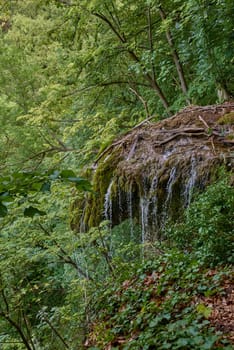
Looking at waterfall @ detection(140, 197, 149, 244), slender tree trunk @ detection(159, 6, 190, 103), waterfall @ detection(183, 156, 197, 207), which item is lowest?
waterfall @ detection(140, 197, 149, 244)

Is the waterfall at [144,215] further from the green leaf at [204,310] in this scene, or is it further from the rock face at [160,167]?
the green leaf at [204,310]

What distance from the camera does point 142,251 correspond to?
4453 mm

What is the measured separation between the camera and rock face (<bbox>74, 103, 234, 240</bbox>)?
412cm

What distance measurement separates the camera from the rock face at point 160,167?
412cm

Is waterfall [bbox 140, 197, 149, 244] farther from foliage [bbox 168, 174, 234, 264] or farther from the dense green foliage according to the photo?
foliage [bbox 168, 174, 234, 264]

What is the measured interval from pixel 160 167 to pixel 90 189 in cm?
283

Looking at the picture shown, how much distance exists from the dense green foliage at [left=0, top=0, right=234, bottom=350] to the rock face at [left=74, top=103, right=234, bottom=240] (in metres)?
0.31

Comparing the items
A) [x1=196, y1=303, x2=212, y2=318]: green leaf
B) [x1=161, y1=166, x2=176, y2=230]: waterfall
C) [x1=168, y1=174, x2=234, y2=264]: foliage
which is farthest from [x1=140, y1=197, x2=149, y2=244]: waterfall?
[x1=196, y1=303, x2=212, y2=318]: green leaf

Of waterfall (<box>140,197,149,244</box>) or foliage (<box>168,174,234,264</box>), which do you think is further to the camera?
waterfall (<box>140,197,149,244</box>)

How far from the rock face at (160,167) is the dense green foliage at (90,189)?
306mm

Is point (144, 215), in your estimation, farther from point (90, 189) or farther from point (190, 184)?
point (90, 189)

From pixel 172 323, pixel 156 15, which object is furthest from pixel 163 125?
pixel 156 15

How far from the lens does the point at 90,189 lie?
59.9 inches

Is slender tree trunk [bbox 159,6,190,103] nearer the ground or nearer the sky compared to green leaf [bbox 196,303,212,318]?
nearer the sky
